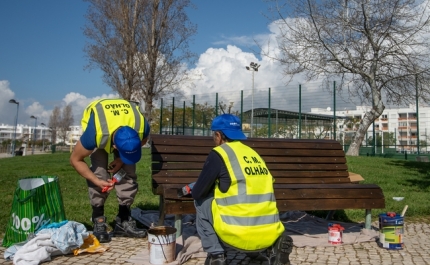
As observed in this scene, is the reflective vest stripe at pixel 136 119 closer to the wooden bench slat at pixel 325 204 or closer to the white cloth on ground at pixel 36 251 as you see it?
the white cloth on ground at pixel 36 251

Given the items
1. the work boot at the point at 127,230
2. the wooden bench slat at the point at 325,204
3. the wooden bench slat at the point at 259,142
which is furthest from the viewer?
the wooden bench slat at the point at 259,142

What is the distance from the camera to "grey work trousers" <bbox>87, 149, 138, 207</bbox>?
4.39m

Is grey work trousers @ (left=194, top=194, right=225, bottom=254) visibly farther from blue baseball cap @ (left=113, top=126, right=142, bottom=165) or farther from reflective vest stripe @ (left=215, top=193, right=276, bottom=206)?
blue baseball cap @ (left=113, top=126, right=142, bottom=165)

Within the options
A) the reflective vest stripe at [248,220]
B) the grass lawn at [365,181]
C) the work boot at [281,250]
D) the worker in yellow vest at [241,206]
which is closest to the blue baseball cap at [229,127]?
the worker in yellow vest at [241,206]

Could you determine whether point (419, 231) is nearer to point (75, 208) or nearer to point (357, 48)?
point (75, 208)

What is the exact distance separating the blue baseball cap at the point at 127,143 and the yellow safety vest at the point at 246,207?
1322 millimetres

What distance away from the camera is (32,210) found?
4027 mm

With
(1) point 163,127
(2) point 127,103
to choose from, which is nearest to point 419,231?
(2) point 127,103

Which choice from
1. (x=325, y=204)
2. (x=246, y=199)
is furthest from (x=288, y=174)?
(x=246, y=199)

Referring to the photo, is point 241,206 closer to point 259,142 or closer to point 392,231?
point 392,231

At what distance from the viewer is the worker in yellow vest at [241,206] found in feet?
9.50

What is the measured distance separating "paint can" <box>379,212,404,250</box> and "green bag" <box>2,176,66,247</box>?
3.22 metres

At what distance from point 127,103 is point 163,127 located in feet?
69.2

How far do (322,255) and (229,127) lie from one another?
5.89 ft
